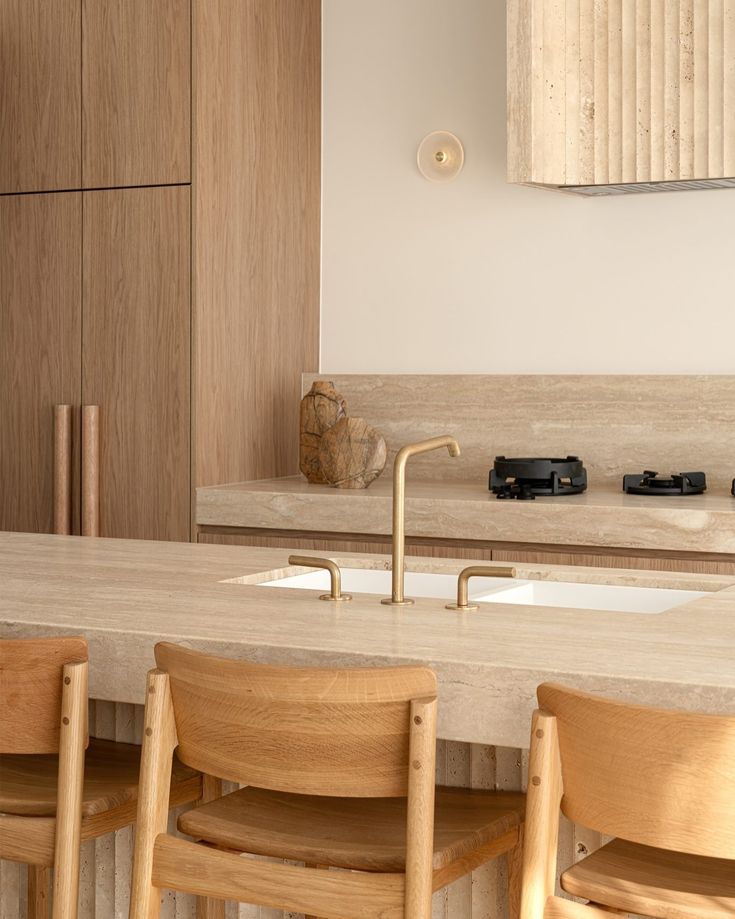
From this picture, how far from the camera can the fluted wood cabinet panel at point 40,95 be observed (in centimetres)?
423

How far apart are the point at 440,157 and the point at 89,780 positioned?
9.79 feet

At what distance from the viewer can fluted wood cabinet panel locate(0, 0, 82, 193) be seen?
4227mm

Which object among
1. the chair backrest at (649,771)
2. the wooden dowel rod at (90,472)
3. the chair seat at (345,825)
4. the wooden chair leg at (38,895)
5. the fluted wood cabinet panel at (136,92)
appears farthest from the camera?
the wooden dowel rod at (90,472)

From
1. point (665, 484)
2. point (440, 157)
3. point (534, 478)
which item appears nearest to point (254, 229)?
point (440, 157)

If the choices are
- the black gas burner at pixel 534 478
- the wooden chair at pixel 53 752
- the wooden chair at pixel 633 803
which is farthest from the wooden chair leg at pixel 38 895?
the black gas burner at pixel 534 478

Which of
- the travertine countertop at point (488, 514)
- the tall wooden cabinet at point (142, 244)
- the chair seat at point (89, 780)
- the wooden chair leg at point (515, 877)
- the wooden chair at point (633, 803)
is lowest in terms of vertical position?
the wooden chair leg at point (515, 877)

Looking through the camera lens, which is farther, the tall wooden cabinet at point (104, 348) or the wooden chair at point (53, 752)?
the tall wooden cabinet at point (104, 348)

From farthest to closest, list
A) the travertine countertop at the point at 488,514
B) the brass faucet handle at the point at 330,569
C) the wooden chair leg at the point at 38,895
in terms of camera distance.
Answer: the travertine countertop at the point at 488,514 → the wooden chair leg at the point at 38,895 → the brass faucet handle at the point at 330,569

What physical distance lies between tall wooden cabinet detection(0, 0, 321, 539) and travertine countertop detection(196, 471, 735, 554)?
0.24 meters

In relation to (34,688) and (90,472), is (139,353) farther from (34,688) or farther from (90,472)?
(34,688)

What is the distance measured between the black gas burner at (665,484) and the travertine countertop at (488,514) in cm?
3

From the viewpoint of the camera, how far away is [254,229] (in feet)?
14.3

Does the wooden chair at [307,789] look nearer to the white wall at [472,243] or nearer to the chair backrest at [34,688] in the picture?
the chair backrest at [34,688]

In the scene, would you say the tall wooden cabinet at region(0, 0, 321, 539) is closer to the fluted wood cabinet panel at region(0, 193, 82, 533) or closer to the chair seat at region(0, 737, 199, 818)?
the fluted wood cabinet panel at region(0, 193, 82, 533)
